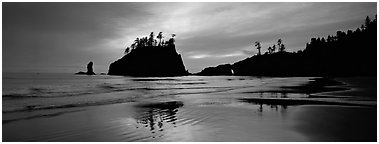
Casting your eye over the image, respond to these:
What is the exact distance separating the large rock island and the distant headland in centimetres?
3319

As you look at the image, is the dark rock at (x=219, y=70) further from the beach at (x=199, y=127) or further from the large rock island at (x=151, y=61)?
the beach at (x=199, y=127)

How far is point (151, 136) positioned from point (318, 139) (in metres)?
4.43

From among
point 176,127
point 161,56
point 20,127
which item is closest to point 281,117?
point 176,127

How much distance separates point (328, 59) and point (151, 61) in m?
74.3

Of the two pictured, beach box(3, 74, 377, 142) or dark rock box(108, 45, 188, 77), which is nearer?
beach box(3, 74, 377, 142)

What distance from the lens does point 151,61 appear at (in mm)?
113188

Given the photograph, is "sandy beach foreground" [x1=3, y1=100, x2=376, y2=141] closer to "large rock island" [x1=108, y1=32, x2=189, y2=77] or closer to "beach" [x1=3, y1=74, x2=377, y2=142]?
"beach" [x1=3, y1=74, x2=377, y2=142]

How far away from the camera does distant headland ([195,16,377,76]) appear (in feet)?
201

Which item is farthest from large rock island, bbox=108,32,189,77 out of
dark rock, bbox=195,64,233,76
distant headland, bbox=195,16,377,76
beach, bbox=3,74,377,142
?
beach, bbox=3,74,377,142

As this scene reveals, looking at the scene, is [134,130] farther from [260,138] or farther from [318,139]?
[318,139]

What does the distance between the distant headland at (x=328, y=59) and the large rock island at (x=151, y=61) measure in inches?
1307

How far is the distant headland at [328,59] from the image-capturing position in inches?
2407

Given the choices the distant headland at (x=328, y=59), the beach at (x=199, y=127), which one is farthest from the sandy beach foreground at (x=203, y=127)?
the distant headland at (x=328, y=59)

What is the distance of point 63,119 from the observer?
8.88 m
